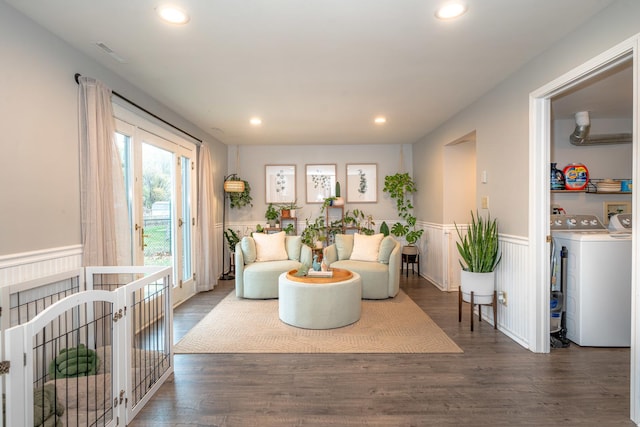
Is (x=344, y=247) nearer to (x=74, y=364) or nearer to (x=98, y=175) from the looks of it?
(x=98, y=175)

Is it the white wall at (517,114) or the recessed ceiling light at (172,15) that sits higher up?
the recessed ceiling light at (172,15)

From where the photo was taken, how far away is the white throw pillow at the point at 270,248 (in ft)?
15.8

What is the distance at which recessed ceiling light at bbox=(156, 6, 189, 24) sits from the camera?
204cm

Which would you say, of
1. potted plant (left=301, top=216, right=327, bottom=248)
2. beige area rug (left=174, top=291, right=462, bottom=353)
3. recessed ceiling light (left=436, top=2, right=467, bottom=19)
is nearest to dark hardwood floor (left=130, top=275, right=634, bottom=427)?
beige area rug (left=174, top=291, right=462, bottom=353)

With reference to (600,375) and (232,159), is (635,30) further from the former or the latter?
(232,159)

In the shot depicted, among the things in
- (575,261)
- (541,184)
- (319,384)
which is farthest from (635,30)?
(319,384)

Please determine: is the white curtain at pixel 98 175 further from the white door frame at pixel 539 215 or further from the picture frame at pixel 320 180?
the picture frame at pixel 320 180

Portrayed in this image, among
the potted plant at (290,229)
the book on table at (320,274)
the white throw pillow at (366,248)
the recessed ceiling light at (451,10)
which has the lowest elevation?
the book on table at (320,274)

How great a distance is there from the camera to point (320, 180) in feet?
20.9

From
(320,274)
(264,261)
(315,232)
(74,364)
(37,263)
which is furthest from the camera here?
(315,232)

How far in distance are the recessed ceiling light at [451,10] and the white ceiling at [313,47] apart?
0.16ft

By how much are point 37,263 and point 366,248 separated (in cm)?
371

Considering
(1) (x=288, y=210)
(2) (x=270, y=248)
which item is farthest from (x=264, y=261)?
(1) (x=288, y=210)

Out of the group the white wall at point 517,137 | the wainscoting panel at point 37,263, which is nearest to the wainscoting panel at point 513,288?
the white wall at point 517,137
